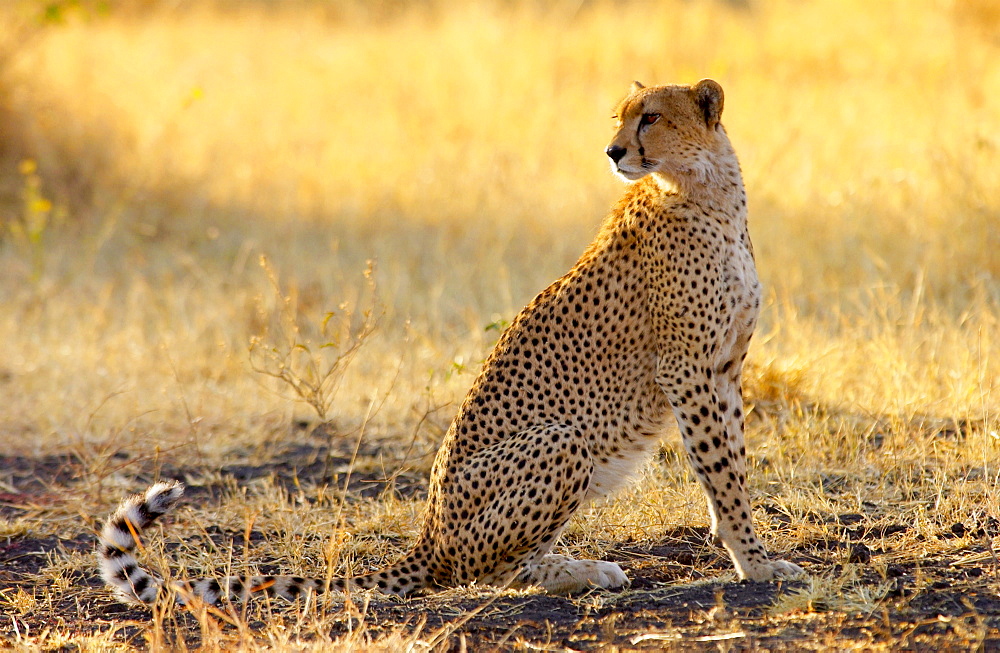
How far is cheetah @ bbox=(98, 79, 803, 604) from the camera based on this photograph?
10.8 feet

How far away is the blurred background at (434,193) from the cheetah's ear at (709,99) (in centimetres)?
119

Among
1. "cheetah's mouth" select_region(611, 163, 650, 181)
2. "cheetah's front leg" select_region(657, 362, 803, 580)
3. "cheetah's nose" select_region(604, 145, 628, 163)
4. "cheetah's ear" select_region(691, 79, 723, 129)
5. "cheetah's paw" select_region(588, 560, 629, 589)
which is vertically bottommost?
"cheetah's paw" select_region(588, 560, 629, 589)

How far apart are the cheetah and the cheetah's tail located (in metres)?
0.01

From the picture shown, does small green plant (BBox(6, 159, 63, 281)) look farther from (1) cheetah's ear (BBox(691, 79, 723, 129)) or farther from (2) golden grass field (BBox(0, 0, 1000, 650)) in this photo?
(1) cheetah's ear (BBox(691, 79, 723, 129))

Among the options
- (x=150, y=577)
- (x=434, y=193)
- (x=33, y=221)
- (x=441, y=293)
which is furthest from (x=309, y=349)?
(x=434, y=193)

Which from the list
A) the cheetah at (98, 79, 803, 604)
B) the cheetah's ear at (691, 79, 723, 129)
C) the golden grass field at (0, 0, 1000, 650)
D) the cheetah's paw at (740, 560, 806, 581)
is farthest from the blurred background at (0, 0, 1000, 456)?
the cheetah's paw at (740, 560, 806, 581)

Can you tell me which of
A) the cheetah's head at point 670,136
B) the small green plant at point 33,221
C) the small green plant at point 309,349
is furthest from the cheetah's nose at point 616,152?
the small green plant at point 33,221

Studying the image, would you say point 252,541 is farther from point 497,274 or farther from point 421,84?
point 421,84

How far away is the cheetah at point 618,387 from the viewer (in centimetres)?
328

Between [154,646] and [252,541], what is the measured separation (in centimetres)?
131

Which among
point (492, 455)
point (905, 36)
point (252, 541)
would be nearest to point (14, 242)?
point (252, 541)

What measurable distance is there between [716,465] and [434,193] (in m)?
5.81

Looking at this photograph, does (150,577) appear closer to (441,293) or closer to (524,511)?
(524,511)

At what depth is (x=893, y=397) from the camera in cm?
461
